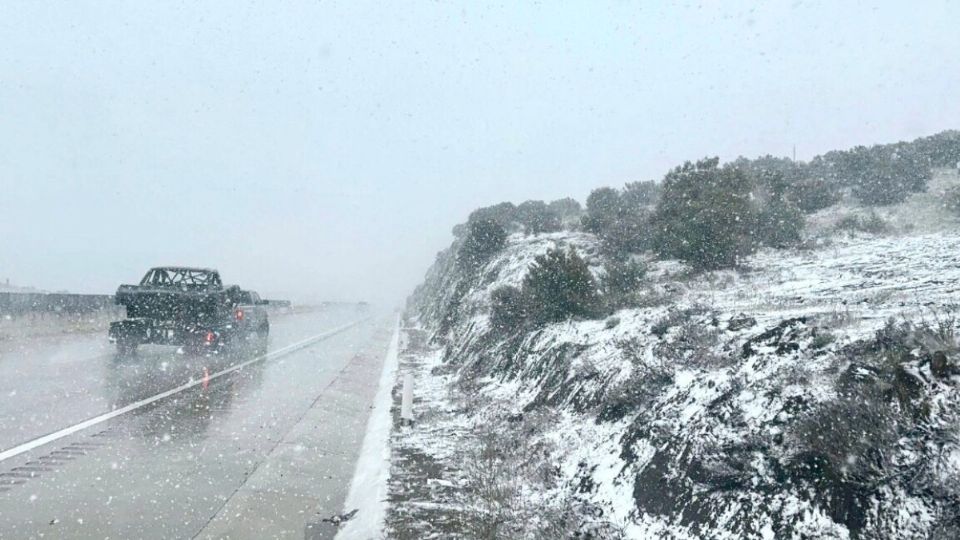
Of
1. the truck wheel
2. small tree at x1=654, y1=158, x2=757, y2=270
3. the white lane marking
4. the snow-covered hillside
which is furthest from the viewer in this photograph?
the truck wheel

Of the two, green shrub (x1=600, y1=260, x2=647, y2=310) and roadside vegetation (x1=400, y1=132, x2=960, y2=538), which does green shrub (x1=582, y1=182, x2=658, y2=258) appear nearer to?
roadside vegetation (x1=400, y1=132, x2=960, y2=538)

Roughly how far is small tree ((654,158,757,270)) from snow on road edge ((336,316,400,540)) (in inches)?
340

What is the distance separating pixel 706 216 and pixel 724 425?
431 inches

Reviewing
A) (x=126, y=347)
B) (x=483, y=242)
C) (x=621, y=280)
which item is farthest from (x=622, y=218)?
(x=126, y=347)

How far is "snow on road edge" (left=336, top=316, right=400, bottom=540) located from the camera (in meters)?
5.25

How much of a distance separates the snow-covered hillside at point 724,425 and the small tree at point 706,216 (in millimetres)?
3728

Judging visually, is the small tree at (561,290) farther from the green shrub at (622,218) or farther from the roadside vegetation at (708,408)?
the green shrub at (622,218)

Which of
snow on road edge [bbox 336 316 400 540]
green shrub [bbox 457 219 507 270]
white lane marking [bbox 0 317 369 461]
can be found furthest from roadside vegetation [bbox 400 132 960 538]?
green shrub [bbox 457 219 507 270]

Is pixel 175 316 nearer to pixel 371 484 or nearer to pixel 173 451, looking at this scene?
pixel 173 451

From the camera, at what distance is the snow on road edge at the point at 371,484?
17.2ft

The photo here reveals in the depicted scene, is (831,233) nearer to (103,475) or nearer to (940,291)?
(940,291)

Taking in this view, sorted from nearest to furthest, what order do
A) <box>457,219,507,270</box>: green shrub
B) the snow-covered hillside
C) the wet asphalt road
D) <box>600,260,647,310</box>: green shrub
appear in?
the snow-covered hillside → the wet asphalt road → <box>600,260,647,310</box>: green shrub → <box>457,219,507,270</box>: green shrub

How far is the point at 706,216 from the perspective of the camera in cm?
1490

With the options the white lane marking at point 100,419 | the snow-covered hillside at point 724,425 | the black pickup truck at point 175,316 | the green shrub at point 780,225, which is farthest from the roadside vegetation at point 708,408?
the black pickup truck at point 175,316
